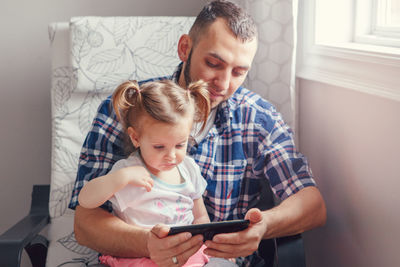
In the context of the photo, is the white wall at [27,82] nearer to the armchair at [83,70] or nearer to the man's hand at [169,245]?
the armchair at [83,70]

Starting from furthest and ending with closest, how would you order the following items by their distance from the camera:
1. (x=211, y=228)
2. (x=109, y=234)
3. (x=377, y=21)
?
1. (x=377, y=21)
2. (x=109, y=234)
3. (x=211, y=228)

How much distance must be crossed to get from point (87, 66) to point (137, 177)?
0.71 m

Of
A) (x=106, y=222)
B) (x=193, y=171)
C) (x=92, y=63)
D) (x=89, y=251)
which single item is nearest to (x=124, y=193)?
(x=106, y=222)

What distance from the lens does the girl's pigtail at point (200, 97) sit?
4.09 ft

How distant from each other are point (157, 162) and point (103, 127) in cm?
31

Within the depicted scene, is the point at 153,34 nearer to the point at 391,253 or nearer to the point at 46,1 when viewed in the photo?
the point at 46,1

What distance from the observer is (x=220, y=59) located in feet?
4.31

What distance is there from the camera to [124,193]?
3.91ft

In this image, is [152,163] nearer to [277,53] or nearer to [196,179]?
[196,179]

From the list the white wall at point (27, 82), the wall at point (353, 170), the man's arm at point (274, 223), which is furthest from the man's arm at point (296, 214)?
the white wall at point (27, 82)

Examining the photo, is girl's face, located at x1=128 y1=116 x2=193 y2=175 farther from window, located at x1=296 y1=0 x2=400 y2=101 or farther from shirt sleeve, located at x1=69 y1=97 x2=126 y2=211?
window, located at x1=296 y1=0 x2=400 y2=101

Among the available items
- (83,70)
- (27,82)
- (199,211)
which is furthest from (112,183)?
(27,82)

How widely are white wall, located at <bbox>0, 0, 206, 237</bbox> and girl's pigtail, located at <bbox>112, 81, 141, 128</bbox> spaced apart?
3.11 feet

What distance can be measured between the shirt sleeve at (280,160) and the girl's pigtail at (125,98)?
43 cm
